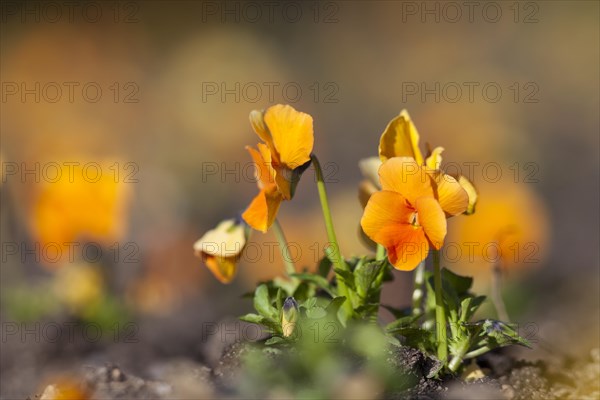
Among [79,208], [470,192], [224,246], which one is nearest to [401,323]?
[470,192]

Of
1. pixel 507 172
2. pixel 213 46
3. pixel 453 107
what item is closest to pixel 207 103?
pixel 213 46

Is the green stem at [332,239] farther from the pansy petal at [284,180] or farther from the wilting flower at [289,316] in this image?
the wilting flower at [289,316]

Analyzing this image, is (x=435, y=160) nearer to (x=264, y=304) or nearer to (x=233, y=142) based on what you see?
(x=264, y=304)

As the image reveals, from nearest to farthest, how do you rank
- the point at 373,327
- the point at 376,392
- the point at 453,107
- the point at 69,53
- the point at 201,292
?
the point at 376,392, the point at 373,327, the point at 201,292, the point at 453,107, the point at 69,53

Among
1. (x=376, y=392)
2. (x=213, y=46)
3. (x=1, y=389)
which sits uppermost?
(x=213, y=46)

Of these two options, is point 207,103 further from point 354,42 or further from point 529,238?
point 529,238
